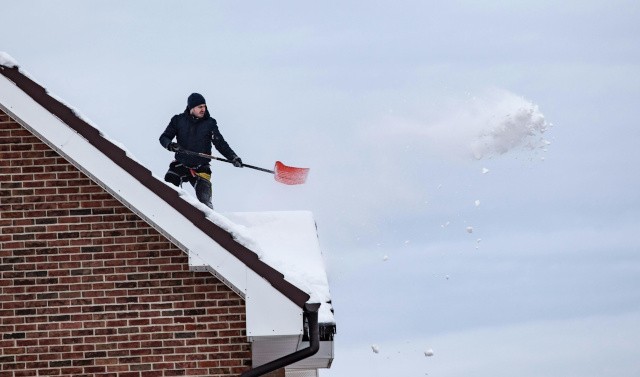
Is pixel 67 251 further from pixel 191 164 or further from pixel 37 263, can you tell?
pixel 191 164

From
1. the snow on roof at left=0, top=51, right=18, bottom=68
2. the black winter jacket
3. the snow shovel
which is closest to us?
the snow on roof at left=0, top=51, right=18, bottom=68

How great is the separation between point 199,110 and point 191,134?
31cm

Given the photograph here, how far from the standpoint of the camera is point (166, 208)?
971 centimetres

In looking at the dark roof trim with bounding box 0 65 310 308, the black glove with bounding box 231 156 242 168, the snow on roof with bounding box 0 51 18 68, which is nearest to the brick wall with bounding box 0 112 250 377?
the dark roof trim with bounding box 0 65 310 308

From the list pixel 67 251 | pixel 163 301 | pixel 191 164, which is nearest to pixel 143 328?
pixel 163 301

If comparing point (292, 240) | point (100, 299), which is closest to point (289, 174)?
A: point (292, 240)

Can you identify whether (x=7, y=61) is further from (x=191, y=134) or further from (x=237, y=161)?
(x=237, y=161)

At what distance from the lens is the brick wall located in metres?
9.68

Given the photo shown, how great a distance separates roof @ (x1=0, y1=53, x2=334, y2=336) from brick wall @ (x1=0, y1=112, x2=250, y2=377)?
0.63ft

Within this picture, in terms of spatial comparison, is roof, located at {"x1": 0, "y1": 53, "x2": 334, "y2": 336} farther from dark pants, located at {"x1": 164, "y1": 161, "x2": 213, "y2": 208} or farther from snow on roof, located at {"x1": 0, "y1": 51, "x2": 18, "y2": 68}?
dark pants, located at {"x1": 164, "y1": 161, "x2": 213, "y2": 208}

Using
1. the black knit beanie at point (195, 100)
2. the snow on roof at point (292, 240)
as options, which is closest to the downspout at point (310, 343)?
the snow on roof at point (292, 240)

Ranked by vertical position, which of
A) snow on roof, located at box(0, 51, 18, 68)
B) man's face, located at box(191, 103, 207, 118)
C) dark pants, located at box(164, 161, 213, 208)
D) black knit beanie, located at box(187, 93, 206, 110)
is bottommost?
snow on roof, located at box(0, 51, 18, 68)

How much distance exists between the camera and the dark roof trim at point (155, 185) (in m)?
9.59

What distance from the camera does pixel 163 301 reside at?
974 cm
